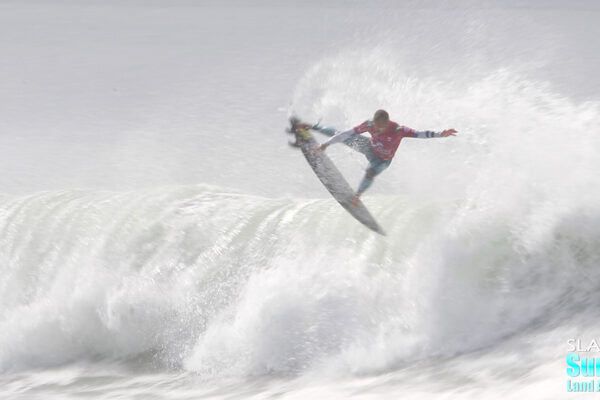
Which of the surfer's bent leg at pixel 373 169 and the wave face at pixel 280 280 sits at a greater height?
the surfer's bent leg at pixel 373 169

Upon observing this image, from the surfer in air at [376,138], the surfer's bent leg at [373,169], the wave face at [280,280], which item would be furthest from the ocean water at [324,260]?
the surfer in air at [376,138]

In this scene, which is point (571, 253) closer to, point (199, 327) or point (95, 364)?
point (199, 327)

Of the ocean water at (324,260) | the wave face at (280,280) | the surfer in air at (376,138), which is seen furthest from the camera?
the surfer in air at (376,138)

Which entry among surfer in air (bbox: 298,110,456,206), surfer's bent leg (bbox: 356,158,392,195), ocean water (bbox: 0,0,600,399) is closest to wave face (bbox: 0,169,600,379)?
ocean water (bbox: 0,0,600,399)

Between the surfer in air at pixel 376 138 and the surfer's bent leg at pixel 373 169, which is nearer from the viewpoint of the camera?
the surfer in air at pixel 376 138

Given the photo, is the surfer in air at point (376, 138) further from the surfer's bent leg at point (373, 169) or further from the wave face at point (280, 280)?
the wave face at point (280, 280)

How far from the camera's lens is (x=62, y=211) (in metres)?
12.6

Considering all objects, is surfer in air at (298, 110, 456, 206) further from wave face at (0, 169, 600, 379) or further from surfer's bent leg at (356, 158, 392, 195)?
wave face at (0, 169, 600, 379)

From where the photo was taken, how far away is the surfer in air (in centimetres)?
920

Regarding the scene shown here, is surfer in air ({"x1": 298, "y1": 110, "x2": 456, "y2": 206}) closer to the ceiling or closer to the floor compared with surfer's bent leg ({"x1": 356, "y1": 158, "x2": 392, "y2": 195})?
closer to the ceiling

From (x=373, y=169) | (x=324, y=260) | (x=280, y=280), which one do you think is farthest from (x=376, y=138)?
(x=280, y=280)

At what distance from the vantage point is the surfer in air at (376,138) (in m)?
9.20

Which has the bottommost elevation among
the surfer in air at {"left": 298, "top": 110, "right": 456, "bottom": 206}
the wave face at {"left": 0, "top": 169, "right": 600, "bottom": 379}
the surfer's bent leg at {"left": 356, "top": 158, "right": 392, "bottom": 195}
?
the wave face at {"left": 0, "top": 169, "right": 600, "bottom": 379}

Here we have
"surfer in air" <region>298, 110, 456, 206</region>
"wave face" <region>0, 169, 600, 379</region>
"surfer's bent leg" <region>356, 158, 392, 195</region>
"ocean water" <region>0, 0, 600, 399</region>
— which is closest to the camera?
"ocean water" <region>0, 0, 600, 399</region>
